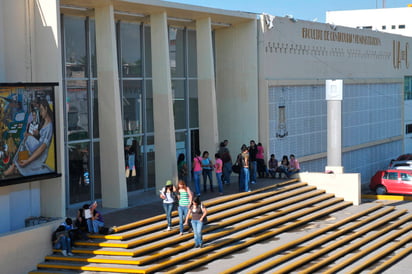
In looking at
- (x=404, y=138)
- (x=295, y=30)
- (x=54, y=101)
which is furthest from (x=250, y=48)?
(x=404, y=138)

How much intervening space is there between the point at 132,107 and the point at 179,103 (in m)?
2.88

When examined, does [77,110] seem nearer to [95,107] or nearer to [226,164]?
[95,107]

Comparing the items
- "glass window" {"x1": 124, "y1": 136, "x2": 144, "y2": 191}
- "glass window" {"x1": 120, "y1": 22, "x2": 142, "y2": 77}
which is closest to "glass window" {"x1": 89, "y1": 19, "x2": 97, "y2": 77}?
"glass window" {"x1": 120, "y1": 22, "x2": 142, "y2": 77}

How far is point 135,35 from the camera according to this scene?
23.8 metres

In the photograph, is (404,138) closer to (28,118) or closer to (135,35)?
(135,35)

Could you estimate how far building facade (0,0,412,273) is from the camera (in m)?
17.9

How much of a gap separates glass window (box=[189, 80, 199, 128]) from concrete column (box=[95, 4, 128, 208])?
6349 millimetres

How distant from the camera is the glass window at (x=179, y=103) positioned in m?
25.9

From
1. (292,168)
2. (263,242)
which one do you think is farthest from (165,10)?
(263,242)

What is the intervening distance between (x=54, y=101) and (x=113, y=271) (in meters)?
→ 4.95

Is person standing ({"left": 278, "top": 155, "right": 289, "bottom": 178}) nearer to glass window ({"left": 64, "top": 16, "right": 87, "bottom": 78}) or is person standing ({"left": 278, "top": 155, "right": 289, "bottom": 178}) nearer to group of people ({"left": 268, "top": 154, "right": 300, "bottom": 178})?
group of people ({"left": 268, "top": 154, "right": 300, "bottom": 178})

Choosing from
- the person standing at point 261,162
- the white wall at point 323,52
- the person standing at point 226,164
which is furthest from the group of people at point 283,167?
the white wall at point 323,52

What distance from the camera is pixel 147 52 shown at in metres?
24.2

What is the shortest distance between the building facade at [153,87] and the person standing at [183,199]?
3235 mm
